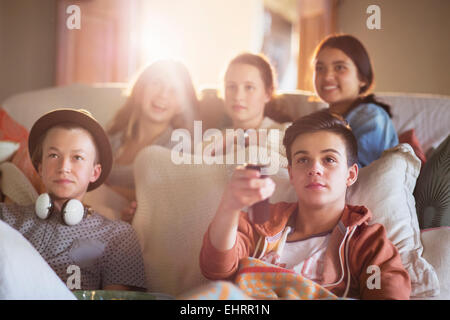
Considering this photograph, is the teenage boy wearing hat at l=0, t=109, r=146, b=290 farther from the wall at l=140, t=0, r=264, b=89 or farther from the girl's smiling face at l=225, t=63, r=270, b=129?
the wall at l=140, t=0, r=264, b=89

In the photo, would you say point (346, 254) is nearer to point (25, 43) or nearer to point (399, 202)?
point (399, 202)

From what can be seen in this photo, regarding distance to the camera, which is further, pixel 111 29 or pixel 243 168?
pixel 111 29

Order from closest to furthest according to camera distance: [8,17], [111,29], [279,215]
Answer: [279,215] < [8,17] < [111,29]

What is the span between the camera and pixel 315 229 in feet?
2.48

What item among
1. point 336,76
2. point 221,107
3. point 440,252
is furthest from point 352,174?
point 221,107

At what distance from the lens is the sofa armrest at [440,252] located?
750mm

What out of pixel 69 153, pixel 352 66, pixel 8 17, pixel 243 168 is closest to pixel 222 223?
pixel 243 168

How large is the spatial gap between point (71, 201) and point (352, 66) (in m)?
0.64

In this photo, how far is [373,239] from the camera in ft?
2.43

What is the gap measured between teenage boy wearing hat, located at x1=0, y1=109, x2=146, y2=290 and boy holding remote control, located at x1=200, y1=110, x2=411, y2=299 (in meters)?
0.18

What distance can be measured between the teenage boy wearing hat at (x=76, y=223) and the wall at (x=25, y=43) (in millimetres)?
1558

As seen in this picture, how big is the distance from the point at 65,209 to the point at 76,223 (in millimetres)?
35
